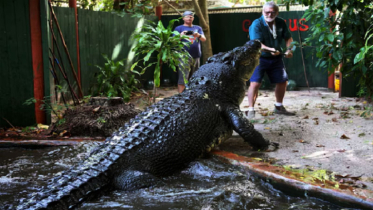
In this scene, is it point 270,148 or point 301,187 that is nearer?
point 301,187

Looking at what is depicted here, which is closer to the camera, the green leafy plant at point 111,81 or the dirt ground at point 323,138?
the dirt ground at point 323,138

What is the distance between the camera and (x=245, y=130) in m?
4.54

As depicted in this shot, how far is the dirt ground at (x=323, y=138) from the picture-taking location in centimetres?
393

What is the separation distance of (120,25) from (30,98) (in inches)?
195

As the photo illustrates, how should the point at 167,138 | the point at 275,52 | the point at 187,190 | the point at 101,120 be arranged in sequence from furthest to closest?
the point at 275,52
the point at 101,120
the point at 167,138
the point at 187,190

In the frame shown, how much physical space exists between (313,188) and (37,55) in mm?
4844

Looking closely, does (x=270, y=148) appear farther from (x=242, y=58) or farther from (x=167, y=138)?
(x=167, y=138)

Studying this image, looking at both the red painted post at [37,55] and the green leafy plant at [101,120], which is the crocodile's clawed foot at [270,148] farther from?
the red painted post at [37,55]

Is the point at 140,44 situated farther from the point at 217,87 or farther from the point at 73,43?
the point at 73,43

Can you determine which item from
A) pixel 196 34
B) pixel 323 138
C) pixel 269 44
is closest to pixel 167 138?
pixel 323 138

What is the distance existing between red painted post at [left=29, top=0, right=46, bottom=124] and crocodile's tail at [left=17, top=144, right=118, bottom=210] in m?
3.02

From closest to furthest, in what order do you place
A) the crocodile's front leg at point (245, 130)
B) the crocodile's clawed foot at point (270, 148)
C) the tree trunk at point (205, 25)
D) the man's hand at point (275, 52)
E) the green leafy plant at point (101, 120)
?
the crocodile's front leg at point (245, 130) < the crocodile's clawed foot at point (270, 148) < the green leafy plant at point (101, 120) < the man's hand at point (275, 52) < the tree trunk at point (205, 25)

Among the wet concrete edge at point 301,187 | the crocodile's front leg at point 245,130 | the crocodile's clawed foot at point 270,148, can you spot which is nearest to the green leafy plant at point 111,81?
the crocodile's front leg at point 245,130

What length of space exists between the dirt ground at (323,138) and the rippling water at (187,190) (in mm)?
601
